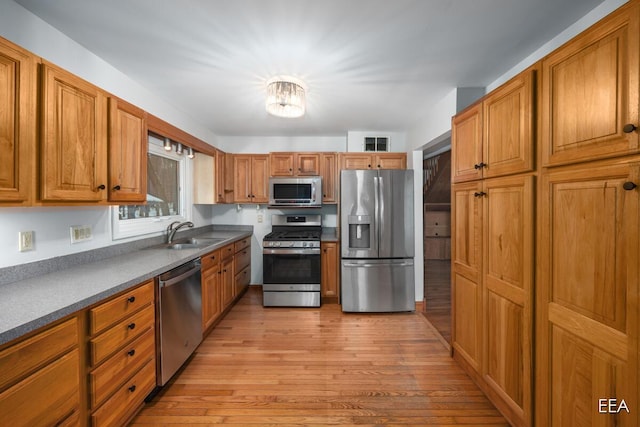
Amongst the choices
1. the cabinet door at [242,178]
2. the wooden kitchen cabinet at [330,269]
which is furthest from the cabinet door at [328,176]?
the cabinet door at [242,178]

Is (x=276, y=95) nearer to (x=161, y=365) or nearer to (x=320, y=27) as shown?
(x=320, y=27)

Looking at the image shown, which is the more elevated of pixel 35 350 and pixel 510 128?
pixel 510 128

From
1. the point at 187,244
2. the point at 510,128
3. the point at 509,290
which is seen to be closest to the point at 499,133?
the point at 510,128

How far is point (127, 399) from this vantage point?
156 cm

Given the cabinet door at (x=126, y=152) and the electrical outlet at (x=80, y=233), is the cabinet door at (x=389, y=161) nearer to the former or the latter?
the cabinet door at (x=126, y=152)

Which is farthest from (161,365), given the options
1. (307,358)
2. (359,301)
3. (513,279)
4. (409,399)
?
(513,279)

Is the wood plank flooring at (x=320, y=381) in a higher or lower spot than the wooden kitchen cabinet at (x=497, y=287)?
lower

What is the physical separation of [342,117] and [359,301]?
7.59 ft

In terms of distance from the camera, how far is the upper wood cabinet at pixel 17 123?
1.17 m

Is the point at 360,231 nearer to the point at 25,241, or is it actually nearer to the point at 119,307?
the point at 119,307

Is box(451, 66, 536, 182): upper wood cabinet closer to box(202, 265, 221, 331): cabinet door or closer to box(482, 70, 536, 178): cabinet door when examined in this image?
box(482, 70, 536, 178): cabinet door

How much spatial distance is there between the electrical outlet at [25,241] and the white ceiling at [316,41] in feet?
4.18

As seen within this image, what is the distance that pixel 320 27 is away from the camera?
5.33ft

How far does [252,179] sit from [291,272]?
1.54 m
